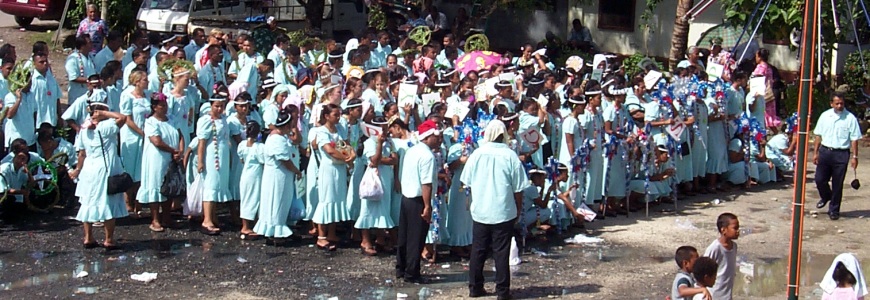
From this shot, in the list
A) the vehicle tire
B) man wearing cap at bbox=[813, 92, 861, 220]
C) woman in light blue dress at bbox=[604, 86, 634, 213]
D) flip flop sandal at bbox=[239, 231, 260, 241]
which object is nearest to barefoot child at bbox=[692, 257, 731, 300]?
flip flop sandal at bbox=[239, 231, 260, 241]

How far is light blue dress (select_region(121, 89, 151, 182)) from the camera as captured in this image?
13055 millimetres

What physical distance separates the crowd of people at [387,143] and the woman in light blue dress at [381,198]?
0.05 ft

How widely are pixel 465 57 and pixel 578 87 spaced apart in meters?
3.66

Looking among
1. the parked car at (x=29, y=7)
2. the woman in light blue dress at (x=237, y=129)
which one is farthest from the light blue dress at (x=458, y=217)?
the parked car at (x=29, y=7)

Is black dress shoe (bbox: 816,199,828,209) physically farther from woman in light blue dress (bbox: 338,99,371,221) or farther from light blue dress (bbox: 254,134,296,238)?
light blue dress (bbox: 254,134,296,238)

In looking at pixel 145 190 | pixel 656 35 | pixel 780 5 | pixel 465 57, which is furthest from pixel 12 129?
pixel 656 35

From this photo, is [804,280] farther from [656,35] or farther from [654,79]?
[656,35]

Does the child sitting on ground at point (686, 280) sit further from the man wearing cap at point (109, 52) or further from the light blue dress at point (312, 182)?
the man wearing cap at point (109, 52)

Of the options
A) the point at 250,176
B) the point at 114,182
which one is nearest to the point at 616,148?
the point at 250,176

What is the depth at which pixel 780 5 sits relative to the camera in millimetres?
18578

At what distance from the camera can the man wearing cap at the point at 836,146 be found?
1384 cm

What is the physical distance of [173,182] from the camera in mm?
12648

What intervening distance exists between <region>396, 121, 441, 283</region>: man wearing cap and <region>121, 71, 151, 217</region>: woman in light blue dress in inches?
134

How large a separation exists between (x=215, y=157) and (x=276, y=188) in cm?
93
